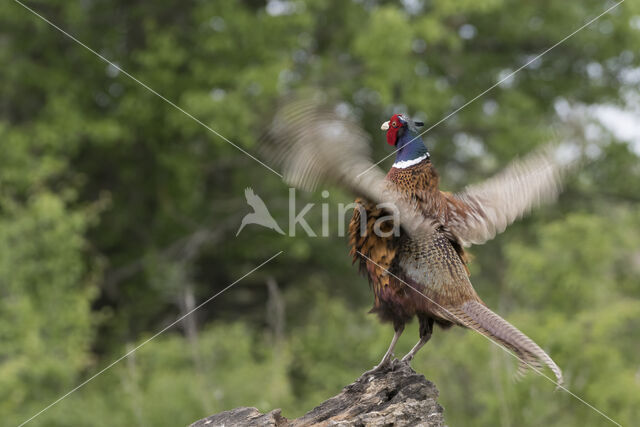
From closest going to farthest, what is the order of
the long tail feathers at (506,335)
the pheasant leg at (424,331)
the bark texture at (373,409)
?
the long tail feathers at (506,335)
the bark texture at (373,409)
the pheasant leg at (424,331)

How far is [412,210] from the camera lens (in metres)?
3.81

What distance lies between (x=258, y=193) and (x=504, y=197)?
956 centimetres

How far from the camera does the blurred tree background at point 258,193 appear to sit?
338 inches

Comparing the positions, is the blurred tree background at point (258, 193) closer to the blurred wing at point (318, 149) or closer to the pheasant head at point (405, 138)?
the pheasant head at point (405, 138)

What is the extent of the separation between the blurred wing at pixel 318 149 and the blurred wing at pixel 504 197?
1023 mm

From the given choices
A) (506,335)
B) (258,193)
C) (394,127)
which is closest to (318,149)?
(394,127)

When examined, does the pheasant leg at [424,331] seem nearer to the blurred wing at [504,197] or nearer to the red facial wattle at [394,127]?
the blurred wing at [504,197]

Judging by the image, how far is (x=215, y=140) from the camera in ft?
41.0

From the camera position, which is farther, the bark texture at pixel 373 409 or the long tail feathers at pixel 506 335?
the bark texture at pixel 373 409

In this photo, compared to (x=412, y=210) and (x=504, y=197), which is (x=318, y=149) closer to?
(x=412, y=210)

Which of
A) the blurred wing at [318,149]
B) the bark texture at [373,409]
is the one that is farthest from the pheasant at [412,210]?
the bark texture at [373,409]

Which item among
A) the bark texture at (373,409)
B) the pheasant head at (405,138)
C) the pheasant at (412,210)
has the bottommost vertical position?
the bark texture at (373,409)

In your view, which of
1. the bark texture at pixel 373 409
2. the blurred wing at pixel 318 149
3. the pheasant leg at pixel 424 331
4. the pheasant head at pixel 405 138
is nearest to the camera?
the blurred wing at pixel 318 149

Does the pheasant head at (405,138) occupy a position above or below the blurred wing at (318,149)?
above
